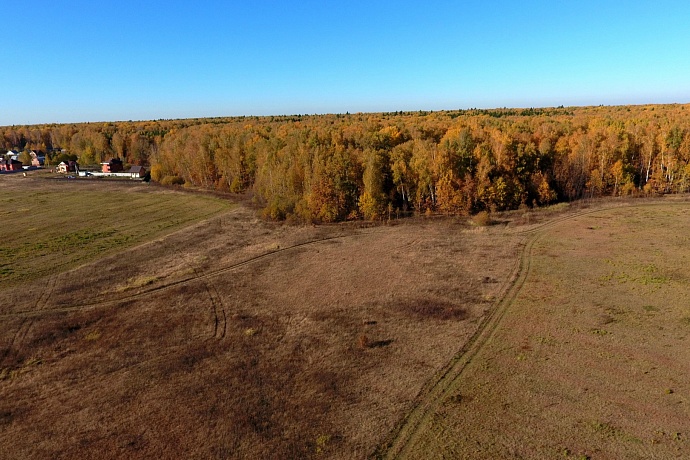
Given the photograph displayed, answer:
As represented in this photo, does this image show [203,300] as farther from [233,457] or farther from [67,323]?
[233,457]

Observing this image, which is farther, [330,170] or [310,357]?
[330,170]

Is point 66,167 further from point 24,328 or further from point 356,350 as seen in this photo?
point 356,350

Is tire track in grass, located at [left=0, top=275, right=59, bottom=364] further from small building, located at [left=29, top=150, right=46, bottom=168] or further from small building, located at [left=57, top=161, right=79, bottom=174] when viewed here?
small building, located at [left=29, top=150, right=46, bottom=168]

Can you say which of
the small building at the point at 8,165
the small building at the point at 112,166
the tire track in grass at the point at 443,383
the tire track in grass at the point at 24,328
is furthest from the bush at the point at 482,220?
the small building at the point at 8,165

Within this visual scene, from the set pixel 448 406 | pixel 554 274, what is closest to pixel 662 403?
pixel 448 406

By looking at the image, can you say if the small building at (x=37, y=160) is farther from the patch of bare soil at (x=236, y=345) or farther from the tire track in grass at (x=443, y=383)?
the tire track in grass at (x=443, y=383)

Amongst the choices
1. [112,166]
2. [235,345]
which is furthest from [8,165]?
[235,345]

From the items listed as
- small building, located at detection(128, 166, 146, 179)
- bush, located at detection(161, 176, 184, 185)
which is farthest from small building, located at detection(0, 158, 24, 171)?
bush, located at detection(161, 176, 184, 185)
